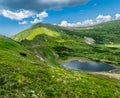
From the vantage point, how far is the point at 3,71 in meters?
52.0

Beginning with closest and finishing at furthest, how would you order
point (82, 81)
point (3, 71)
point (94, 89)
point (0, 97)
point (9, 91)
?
point (0, 97), point (9, 91), point (3, 71), point (94, 89), point (82, 81)

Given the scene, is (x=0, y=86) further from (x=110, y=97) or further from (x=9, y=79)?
(x=110, y=97)

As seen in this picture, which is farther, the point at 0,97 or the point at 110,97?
the point at 110,97

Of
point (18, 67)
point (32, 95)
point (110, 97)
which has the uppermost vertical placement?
point (18, 67)

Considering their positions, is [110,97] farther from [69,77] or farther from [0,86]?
[0,86]

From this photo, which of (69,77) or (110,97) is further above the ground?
(69,77)

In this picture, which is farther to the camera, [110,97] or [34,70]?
[34,70]

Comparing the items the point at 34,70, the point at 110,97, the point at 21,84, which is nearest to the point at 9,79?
the point at 21,84

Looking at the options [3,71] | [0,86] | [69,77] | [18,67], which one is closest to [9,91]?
[0,86]

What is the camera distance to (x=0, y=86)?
4525 cm

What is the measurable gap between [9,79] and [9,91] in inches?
197

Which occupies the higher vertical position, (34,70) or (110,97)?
(34,70)

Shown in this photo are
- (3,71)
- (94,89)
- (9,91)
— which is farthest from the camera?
(94,89)

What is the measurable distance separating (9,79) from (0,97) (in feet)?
26.0
